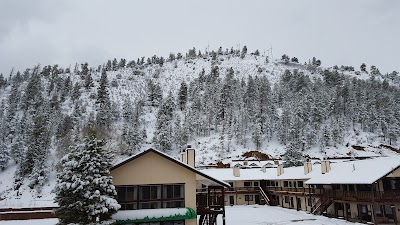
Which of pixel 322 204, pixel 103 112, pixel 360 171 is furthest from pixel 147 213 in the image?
pixel 103 112

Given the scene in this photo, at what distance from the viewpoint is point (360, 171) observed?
1406 inches

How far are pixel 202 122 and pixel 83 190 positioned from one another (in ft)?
307

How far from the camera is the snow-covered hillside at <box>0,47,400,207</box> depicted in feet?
265

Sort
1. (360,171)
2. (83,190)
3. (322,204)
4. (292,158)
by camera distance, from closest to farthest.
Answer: (83,190), (360,171), (322,204), (292,158)

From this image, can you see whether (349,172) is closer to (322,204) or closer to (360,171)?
(360,171)

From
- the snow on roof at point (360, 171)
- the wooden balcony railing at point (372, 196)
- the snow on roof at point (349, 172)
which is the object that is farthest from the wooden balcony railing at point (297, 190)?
the wooden balcony railing at point (372, 196)

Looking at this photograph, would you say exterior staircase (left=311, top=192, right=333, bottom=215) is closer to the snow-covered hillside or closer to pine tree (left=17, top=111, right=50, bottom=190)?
the snow-covered hillside

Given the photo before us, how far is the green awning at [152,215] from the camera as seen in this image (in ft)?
64.9

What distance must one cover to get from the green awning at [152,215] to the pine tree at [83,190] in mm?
1608

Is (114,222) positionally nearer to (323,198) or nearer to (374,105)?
(323,198)

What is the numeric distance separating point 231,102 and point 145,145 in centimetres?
4082

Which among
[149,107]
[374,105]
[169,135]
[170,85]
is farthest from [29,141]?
[374,105]

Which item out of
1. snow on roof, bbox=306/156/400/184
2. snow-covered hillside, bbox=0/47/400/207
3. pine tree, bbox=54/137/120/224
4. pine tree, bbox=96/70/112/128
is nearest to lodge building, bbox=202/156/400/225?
snow on roof, bbox=306/156/400/184

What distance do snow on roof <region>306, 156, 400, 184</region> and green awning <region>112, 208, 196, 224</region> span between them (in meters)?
20.9
